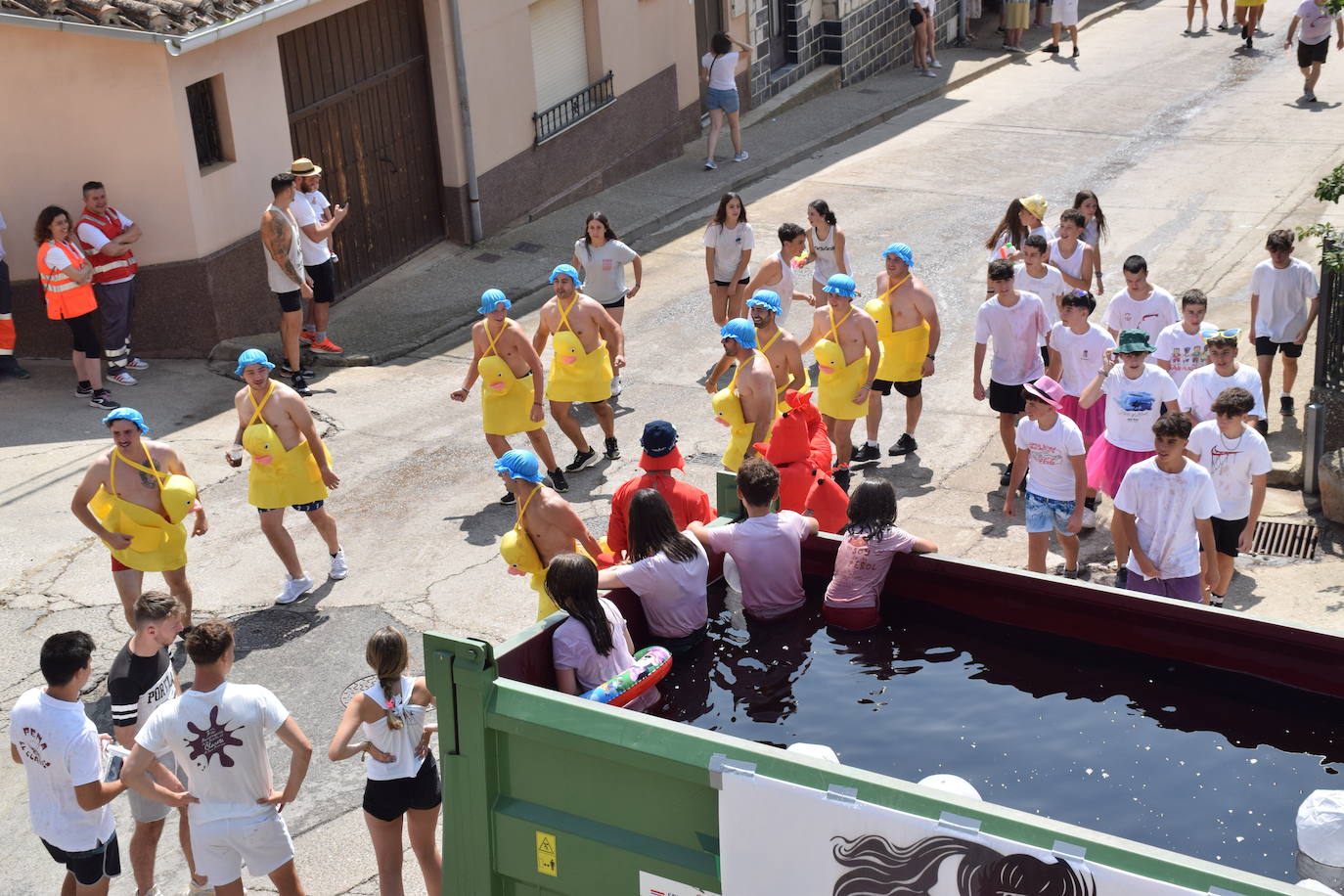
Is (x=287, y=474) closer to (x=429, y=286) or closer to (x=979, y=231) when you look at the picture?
(x=429, y=286)

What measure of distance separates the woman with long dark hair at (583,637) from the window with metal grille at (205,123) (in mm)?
9180

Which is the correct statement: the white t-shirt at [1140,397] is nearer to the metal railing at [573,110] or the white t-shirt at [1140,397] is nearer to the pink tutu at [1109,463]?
the pink tutu at [1109,463]

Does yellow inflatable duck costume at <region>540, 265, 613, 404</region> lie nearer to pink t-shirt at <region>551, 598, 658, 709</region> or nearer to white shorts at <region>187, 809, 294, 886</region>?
white shorts at <region>187, 809, 294, 886</region>

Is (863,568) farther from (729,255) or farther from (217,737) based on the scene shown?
→ (729,255)

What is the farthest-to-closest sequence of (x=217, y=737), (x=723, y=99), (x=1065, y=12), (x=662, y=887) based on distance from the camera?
(x=1065, y=12) < (x=723, y=99) < (x=217, y=737) < (x=662, y=887)

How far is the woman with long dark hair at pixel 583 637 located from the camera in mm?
5559

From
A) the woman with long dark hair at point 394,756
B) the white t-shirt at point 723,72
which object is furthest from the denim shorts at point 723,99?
the woman with long dark hair at point 394,756

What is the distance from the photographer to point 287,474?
934cm

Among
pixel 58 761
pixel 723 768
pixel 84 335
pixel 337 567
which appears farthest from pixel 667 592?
pixel 84 335

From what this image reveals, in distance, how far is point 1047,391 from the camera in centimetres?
893

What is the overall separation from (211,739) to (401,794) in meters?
0.84

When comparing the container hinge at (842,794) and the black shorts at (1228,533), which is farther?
the black shorts at (1228,533)

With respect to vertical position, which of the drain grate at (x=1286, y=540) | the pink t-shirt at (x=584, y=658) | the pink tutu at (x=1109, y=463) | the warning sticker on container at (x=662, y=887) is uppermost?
the pink t-shirt at (x=584, y=658)

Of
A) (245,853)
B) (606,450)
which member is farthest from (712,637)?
(606,450)
